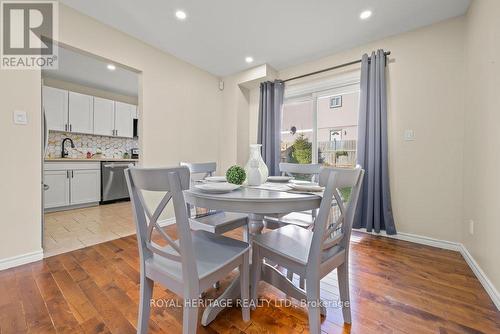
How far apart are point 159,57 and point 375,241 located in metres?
3.66

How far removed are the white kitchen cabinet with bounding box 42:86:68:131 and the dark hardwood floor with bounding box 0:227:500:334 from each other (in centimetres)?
295

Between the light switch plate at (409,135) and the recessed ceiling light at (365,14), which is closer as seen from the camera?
the recessed ceiling light at (365,14)

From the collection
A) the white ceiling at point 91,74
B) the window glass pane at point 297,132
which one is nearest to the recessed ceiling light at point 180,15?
the white ceiling at point 91,74

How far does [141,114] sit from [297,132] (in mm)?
2363

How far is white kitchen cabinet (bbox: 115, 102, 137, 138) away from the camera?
4656 mm

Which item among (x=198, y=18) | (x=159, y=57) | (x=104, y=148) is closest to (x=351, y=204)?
(x=198, y=18)

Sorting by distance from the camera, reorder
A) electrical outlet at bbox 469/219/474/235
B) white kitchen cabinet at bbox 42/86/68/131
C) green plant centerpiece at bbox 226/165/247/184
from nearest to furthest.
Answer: green plant centerpiece at bbox 226/165/247/184, electrical outlet at bbox 469/219/474/235, white kitchen cabinet at bbox 42/86/68/131

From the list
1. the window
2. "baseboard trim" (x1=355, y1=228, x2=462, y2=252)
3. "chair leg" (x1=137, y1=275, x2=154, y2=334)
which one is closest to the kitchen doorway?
"chair leg" (x1=137, y1=275, x2=154, y2=334)

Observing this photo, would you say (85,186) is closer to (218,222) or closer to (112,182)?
(112,182)

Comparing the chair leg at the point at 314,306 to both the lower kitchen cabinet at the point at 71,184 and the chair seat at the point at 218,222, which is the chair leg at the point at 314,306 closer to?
the chair seat at the point at 218,222

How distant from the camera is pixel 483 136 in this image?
1675 mm

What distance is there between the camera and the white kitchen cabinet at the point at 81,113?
397cm

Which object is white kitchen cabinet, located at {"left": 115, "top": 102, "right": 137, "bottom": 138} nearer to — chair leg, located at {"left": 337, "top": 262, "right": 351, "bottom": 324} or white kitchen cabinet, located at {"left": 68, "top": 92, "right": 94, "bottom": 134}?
white kitchen cabinet, located at {"left": 68, "top": 92, "right": 94, "bottom": 134}

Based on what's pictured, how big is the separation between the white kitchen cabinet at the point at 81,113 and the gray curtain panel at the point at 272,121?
3.48 m
